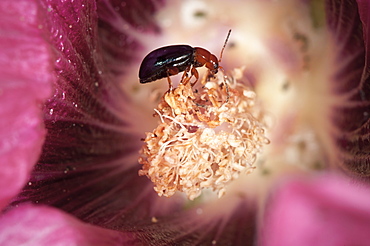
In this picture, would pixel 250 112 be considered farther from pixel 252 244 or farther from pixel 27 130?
pixel 27 130

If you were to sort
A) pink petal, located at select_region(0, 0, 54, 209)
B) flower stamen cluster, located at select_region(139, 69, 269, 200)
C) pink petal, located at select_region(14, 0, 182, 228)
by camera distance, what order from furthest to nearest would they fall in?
flower stamen cluster, located at select_region(139, 69, 269, 200) < pink petal, located at select_region(14, 0, 182, 228) < pink petal, located at select_region(0, 0, 54, 209)

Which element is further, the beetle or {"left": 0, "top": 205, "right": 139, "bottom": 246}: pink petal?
the beetle

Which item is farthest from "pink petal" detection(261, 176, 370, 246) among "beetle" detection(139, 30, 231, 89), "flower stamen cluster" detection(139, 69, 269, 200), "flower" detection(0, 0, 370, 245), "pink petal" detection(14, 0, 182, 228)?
"beetle" detection(139, 30, 231, 89)

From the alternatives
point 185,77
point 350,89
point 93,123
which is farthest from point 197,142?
point 350,89

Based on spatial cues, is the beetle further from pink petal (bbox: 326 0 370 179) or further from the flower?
pink petal (bbox: 326 0 370 179)

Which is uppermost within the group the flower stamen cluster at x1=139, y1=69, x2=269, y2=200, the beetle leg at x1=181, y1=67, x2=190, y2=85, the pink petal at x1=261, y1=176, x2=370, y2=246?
the beetle leg at x1=181, y1=67, x2=190, y2=85

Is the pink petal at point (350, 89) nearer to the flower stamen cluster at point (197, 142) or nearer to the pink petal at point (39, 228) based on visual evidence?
the flower stamen cluster at point (197, 142)

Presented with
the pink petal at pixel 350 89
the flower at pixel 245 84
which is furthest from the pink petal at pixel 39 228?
the pink petal at pixel 350 89

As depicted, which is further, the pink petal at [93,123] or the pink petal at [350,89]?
the pink petal at [350,89]
